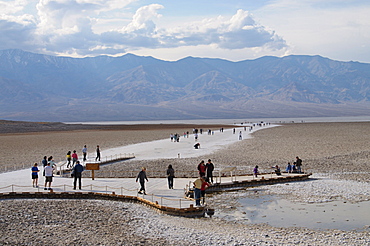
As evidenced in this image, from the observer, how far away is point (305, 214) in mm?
15438

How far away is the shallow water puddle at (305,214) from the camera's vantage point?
14.2 m

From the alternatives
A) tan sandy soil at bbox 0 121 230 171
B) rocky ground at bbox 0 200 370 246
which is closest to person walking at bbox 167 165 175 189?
rocky ground at bbox 0 200 370 246

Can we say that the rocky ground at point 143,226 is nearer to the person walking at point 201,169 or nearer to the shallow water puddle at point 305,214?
the shallow water puddle at point 305,214

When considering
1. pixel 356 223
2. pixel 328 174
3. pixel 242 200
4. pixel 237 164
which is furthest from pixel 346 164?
pixel 356 223

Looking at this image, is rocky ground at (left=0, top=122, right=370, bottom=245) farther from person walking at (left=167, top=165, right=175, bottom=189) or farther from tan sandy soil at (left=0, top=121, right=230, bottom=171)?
tan sandy soil at (left=0, top=121, right=230, bottom=171)

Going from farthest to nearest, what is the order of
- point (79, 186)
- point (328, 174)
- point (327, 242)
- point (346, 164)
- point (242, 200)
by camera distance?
1. point (346, 164)
2. point (328, 174)
3. point (79, 186)
4. point (242, 200)
5. point (327, 242)

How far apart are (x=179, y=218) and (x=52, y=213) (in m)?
4.52

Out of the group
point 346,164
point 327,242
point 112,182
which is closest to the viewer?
point 327,242

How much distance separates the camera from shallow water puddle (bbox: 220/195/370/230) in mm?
14191

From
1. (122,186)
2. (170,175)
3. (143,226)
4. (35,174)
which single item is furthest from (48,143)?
(143,226)

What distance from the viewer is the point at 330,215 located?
15.2m

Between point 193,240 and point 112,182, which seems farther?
point 112,182

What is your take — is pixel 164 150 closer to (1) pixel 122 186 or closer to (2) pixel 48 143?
(2) pixel 48 143

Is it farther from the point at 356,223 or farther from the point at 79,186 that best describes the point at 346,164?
the point at 79,186
